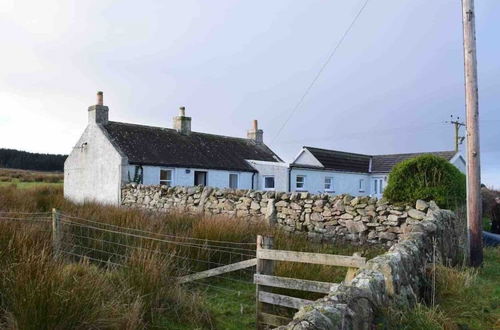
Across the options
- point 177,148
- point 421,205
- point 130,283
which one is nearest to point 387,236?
point 421,205

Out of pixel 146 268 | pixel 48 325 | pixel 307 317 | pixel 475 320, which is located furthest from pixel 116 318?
pixel 475 320

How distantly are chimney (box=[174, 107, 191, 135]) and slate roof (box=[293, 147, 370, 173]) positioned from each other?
25.4 feet

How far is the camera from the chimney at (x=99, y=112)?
73.8ft

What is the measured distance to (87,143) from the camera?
2319 cm

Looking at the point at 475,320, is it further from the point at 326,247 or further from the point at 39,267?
the point at 326,247

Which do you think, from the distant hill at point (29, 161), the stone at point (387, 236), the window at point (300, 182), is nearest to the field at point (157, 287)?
the stone at point (387, 236)

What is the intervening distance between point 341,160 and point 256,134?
638cm

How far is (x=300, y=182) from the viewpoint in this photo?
997 inches

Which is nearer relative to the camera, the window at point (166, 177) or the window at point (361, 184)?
the window at point (166, 177)

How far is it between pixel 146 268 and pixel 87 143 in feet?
63.3

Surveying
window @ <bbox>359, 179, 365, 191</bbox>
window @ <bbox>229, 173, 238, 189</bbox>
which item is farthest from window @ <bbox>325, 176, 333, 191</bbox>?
window @ <bbox>229, 173, 238, 189</bbox>

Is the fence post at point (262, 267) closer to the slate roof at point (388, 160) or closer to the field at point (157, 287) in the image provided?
the field at point (157, 287)

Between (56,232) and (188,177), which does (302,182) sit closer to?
(188,177)

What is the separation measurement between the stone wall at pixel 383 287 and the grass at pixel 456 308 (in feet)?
0.51
